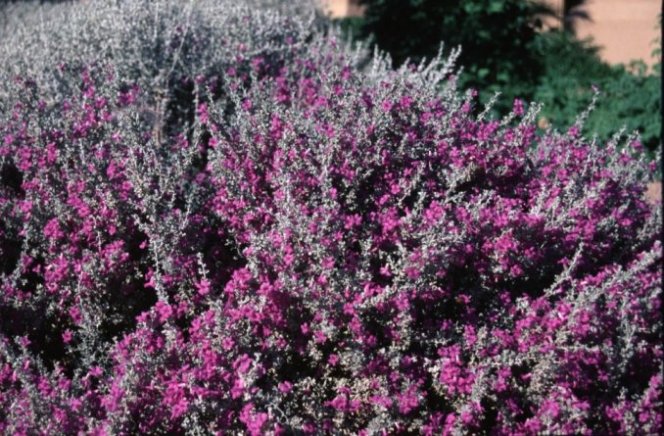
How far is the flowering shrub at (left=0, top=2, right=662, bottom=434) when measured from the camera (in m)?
2.29


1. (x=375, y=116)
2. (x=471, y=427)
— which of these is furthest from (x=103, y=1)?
(x=471, y=427)

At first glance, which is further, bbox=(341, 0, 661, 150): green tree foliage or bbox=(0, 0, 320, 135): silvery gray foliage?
bbox=(341, 0, 661, 150): green tree foliage

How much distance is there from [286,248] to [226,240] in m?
0.53

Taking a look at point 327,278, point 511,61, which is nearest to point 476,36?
point 511,61

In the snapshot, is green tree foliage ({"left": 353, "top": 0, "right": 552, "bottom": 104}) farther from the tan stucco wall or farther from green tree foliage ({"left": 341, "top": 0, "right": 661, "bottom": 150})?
the tan stucco wall

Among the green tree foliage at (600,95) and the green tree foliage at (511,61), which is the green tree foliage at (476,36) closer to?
the green tree foliage at (511,61)

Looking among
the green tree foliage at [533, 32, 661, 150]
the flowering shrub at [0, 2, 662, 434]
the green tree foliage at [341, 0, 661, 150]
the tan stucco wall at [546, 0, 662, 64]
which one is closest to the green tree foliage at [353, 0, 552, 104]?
the green tree foliage at [341, 0, 661, 150]

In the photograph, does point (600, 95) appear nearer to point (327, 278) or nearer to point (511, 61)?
point (511, 61)

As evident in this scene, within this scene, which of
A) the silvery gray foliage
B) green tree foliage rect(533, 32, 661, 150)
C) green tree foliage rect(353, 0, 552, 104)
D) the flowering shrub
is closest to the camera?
the flowering shrub

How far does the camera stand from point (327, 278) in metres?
2.42

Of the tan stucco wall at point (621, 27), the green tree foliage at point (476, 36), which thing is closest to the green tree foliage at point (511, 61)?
the green tree foliage at point (476, 36)

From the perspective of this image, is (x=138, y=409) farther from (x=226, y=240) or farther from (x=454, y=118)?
(x=454, y=118)

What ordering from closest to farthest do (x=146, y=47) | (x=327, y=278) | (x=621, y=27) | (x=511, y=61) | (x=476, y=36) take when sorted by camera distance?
(x=327, y=278)
(x=146, y=47)
(x=476, y=36)
(x=511, y=61)
(x=621, y=27)

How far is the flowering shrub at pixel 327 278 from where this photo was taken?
2291mm
